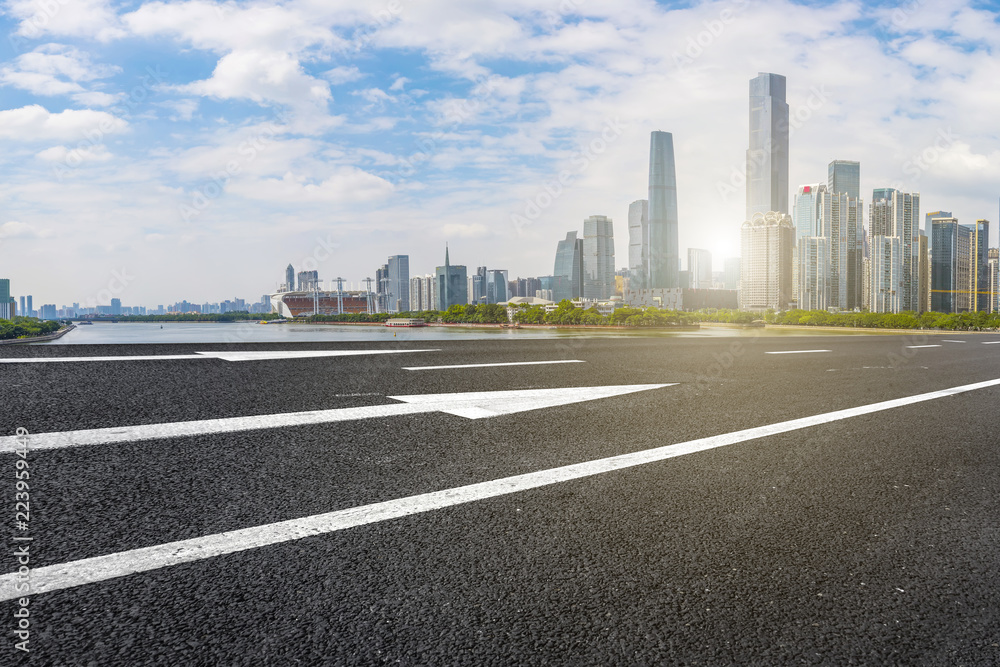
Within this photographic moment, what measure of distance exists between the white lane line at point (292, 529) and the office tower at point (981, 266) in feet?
683

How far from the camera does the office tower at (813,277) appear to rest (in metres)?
190

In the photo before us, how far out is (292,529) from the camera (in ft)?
7.91

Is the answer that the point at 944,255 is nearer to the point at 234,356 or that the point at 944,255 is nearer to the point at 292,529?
the point at 234,356

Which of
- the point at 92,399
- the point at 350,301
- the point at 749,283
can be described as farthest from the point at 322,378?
the point at 749,283

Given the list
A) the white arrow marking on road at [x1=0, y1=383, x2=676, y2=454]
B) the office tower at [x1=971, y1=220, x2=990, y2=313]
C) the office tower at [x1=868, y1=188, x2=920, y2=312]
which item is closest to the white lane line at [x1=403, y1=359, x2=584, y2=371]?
the white arrow marking on road at [x1=0, y1=383, x2=676, y2=454]

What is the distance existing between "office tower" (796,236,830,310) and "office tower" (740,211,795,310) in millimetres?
6593

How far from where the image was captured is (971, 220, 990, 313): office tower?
554 ft

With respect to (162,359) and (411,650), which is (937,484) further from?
(162,359)

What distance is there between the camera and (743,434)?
4.55 metres

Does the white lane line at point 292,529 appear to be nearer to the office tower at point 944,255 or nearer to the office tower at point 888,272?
the office tower at point 888,272

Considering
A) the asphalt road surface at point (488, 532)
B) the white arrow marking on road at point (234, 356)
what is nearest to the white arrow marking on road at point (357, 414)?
the asphalt road surface at point (488, 532)

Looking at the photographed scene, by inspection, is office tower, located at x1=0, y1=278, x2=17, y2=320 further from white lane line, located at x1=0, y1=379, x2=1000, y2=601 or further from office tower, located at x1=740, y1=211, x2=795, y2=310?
office tower, located at x1=740, y1=211, x2=795, y2=310

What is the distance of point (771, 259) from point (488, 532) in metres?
211

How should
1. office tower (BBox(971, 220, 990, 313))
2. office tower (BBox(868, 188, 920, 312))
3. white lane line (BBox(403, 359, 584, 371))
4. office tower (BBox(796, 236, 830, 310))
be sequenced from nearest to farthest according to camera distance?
white lane line (BBox(403, 359, 584, 371)) < office tower (BBox(868, 188, 920, 312)) < office tower (BBox(971, 220, 990, 313)) < office tower (BBox(796, 236, 830, 310))
